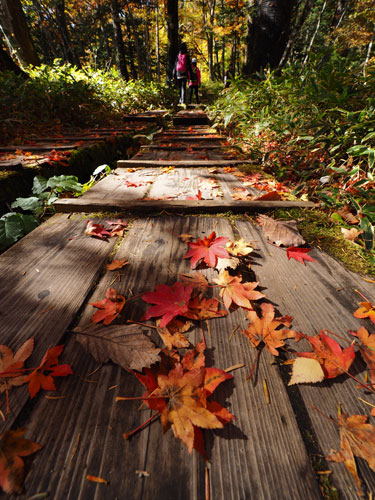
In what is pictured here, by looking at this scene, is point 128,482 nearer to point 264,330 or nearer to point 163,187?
point 264,330

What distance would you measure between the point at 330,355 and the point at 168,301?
60 centimetres

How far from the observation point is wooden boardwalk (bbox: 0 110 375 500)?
0.54 m

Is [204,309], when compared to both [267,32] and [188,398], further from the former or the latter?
[267,32]

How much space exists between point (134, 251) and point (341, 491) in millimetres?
1140

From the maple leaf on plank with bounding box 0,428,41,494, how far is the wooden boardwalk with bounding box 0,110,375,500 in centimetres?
2

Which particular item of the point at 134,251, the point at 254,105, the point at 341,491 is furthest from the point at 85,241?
the point at 254,105

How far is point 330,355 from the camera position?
0.80 meters

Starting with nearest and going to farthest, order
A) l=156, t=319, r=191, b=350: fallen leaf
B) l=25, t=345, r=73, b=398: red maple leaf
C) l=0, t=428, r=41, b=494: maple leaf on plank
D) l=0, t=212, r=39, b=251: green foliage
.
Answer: l=0, t=428, r=41, b=494: maple leaf on plank, l=25, t=345, r=73, b=398: red maple leaf, l=156, t=319, r=191, b=350: fallen leaf, l=0, t=212, r=39, b=251: green foliage

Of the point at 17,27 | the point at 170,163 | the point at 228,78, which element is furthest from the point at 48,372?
the point at 17,27

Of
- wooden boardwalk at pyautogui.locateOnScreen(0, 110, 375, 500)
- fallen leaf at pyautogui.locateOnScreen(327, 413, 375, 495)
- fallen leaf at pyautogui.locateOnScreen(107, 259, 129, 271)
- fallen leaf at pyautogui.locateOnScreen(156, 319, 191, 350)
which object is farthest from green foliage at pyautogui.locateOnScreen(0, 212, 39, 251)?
fallen leaf at pyautogui.locateOnScreen(327, 413, 375, 495)

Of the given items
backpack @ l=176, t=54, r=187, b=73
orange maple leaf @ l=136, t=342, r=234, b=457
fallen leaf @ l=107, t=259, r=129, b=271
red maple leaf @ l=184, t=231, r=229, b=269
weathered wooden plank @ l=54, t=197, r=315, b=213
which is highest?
backpack @ l=176, t=54, r=187, b=73

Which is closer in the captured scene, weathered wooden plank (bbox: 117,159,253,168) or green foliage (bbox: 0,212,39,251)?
green foliage (bbox: 0,212,39,251)

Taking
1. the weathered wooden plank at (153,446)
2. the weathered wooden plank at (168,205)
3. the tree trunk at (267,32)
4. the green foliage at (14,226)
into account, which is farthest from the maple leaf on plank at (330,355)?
the tree trunk at (267,32)

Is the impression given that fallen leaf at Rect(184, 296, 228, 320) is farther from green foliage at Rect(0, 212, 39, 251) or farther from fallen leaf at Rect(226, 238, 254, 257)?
green foliage at Rect(0, 212, 39, 251)
